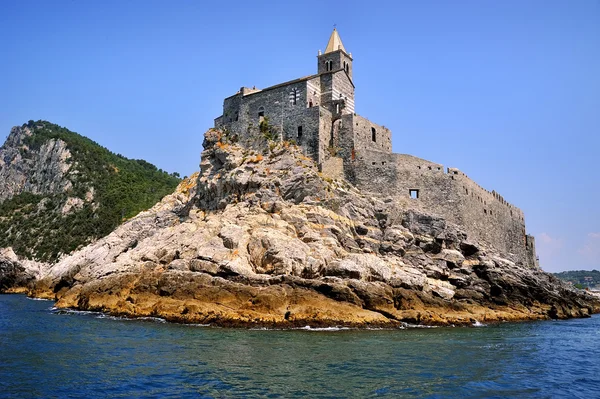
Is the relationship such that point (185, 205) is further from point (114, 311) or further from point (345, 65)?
point (345, 65)

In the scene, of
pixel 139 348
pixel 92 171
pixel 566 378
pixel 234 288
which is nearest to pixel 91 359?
pixel 139 348

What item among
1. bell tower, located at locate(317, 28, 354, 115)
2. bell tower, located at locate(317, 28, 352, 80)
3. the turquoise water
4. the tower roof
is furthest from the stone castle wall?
the turquoise water

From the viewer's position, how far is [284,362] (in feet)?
55.8

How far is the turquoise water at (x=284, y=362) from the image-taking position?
14117 mm

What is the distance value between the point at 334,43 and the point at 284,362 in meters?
30.8

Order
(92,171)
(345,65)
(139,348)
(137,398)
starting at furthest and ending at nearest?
(92,171) < (345,65) < (139,348) < (137,398)

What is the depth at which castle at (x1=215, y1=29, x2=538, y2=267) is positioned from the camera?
121 feet

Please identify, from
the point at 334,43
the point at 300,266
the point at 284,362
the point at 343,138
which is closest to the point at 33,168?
the point at 334,43

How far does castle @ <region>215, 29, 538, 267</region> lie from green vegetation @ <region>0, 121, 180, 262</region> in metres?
41.4

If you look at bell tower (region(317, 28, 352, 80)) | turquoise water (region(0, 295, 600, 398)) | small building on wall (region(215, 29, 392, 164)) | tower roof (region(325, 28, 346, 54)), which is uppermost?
tower roof (region(325, 28, 346, 54))

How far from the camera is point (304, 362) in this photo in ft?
56.0

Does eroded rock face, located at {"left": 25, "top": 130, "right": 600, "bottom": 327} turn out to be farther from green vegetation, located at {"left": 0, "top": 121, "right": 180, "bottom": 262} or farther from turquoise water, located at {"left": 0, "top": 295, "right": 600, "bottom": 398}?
green vegetation, located at {"left": 0, "top": 121, "right": 180, "bottom": 262}

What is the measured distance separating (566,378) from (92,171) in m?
83.9

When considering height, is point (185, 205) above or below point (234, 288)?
above
